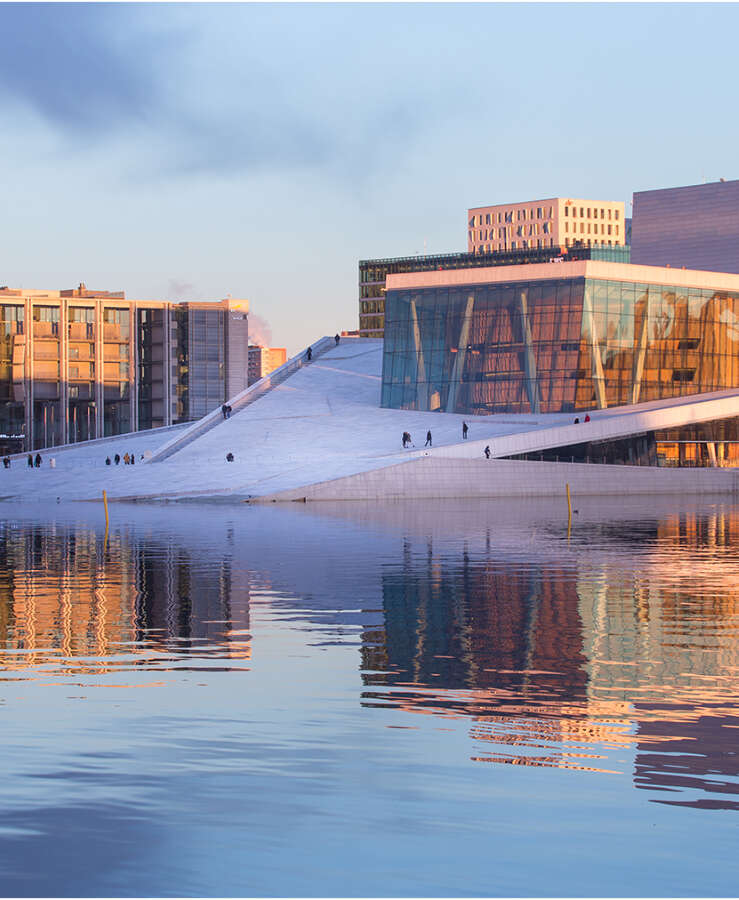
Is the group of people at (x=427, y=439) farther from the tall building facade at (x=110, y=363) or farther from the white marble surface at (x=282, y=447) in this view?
the tall building facade at (x=110, y=363)

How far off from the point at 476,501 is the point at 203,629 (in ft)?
126

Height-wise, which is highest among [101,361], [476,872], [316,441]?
[101,361]

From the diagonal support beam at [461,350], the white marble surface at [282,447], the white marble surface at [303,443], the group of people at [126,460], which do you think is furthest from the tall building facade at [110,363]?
the group of people at [126,460]

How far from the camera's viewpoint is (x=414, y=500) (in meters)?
54.9

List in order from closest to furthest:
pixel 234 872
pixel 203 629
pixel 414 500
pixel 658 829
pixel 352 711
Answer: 1. pixel 234 872
2. pixel 658 829
3. pixel 352 711
4. pixel 203 629
5. pixel 414 500

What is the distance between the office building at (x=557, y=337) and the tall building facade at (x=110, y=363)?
169ft

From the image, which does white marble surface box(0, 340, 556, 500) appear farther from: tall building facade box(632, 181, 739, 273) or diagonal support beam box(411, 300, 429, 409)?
tall building facade box(632, 181, 739, 273)

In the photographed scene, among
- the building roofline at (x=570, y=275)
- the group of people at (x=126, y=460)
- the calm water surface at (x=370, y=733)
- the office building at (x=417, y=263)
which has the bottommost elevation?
the calm water surface at (x=370, y=733)

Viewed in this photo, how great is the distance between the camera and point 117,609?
64.3 feet

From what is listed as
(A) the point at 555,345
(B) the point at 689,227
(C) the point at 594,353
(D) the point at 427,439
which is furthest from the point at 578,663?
(B) the point at 689,227

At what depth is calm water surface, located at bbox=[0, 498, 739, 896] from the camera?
24.6ft

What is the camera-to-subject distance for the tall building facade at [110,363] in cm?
12512

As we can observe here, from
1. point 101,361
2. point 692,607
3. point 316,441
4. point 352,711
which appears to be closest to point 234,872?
point 352,711

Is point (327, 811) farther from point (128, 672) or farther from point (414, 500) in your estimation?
point (414, 500)
